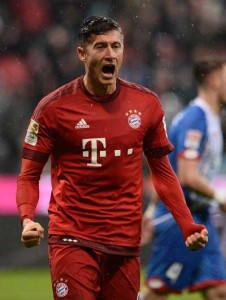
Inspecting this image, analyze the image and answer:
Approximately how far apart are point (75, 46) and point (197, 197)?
6.92m

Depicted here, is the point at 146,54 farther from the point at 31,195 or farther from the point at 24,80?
the point at 31,195

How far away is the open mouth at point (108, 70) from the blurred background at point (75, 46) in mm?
6833

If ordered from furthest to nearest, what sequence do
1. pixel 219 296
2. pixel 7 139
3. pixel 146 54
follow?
pixel 146 54 < pixel 7 139 < pixel 219 296

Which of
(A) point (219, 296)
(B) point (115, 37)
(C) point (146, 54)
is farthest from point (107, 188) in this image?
(C) point (146, 54)

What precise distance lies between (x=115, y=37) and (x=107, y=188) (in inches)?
29.9

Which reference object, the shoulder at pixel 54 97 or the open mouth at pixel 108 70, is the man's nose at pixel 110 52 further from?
the shoulder at pixel 54 97

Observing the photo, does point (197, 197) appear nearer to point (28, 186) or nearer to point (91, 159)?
point (91, 159)

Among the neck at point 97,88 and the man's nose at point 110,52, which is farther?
the neck at point 97,88

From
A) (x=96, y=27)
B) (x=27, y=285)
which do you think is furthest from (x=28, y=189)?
(x=27, y=285)

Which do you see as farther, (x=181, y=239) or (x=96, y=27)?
(x=181, y=239)

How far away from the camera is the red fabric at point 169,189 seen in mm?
5707

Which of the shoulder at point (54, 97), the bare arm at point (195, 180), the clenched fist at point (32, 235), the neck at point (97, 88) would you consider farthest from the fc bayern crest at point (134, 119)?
the bare arm at point (195, 180)

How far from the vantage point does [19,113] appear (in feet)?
42.1

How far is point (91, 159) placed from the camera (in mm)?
5621
